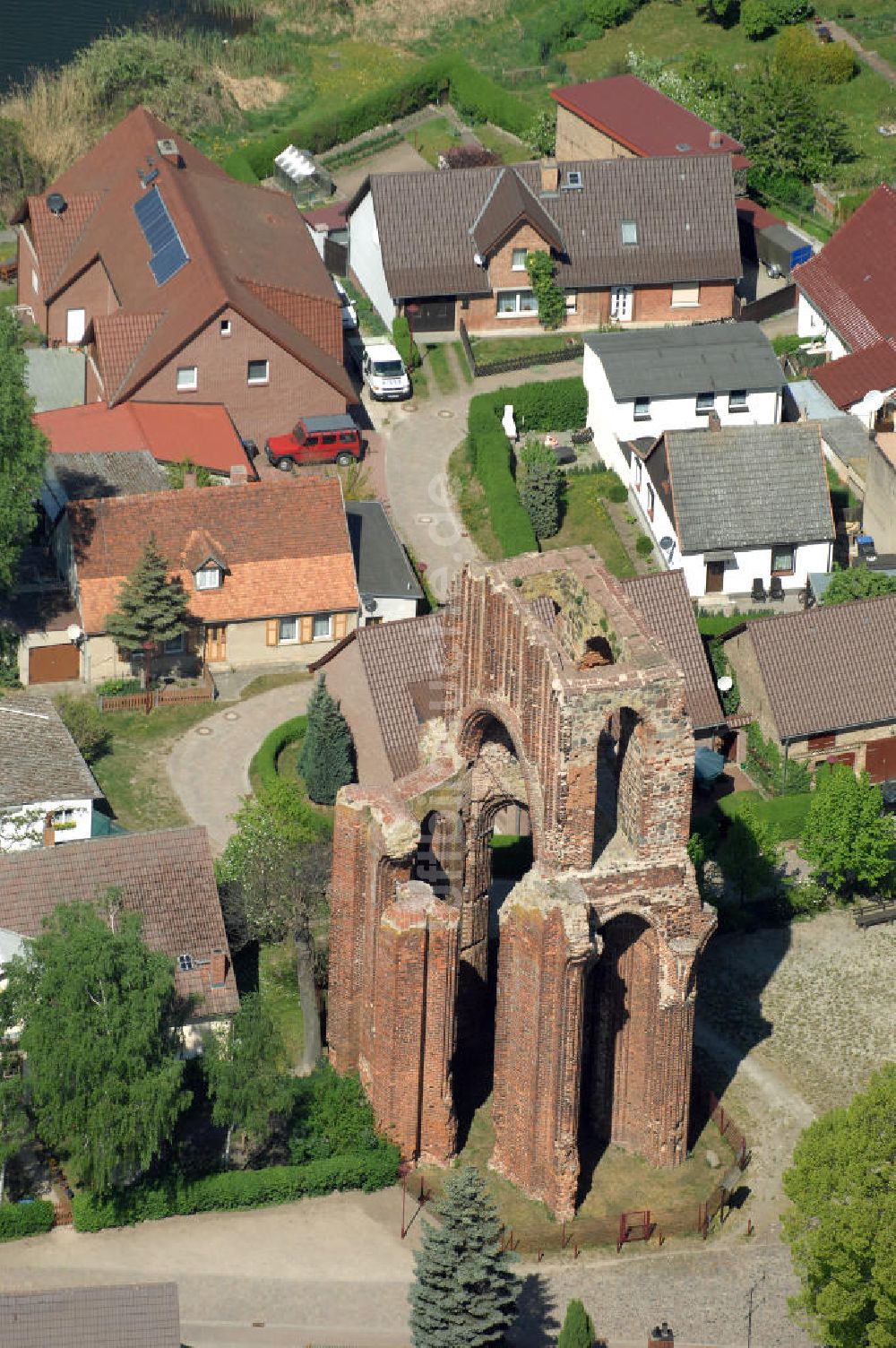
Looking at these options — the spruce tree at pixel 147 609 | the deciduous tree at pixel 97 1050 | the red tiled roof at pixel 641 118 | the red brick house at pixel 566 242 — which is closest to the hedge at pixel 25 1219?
Result: the deciduous tree at pixel 97 1050

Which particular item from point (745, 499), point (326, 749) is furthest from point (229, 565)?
point (745, 499)

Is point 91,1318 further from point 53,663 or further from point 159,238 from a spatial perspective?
point 159,238

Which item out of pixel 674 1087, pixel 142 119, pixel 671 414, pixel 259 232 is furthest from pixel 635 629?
pixel 142 119

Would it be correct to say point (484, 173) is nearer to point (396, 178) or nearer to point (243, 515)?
point (396, 178)

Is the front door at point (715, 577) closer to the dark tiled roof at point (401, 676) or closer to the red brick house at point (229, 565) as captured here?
the red brick house at point (229, 565)

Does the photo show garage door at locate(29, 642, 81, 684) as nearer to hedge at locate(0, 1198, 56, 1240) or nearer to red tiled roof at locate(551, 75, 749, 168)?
hedge at locate(0, 1198, 56, 1240)

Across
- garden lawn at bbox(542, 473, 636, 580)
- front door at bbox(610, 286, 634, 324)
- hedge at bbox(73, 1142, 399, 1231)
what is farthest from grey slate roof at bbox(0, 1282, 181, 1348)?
front door at bbox(610, 286, 634, 324)
